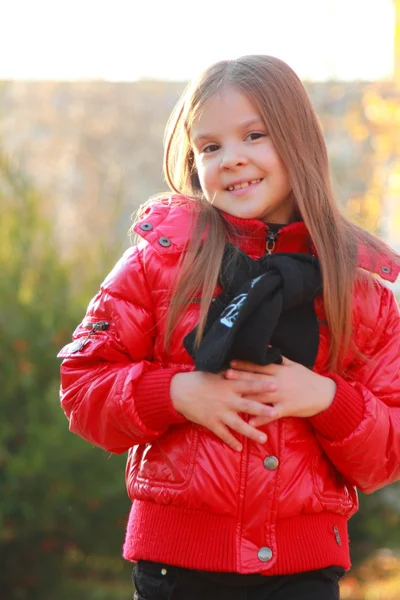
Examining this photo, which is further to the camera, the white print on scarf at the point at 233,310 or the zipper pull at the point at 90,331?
the zipper pull at the point at 90,331

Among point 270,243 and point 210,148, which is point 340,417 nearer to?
point 270,243

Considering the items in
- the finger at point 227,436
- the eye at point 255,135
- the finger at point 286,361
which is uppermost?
the eye at point 255,135

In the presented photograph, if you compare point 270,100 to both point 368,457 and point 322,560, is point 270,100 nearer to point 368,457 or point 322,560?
point 368,457

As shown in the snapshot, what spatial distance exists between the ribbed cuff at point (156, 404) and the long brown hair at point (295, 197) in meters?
0.13

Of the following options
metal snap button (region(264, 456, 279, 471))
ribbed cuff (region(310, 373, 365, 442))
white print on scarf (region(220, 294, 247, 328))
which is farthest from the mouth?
metal snap button (region(264, 456, 279, 471))

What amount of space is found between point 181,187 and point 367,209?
13.9ft

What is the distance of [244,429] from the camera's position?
7.47ft

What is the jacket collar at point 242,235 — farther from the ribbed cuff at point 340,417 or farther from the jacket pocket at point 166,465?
the jacket pocket at point 166,465

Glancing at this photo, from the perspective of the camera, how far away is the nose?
241 cm

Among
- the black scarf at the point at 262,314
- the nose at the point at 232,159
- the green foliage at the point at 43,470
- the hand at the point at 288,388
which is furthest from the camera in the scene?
the green foliage at the point at 43,470

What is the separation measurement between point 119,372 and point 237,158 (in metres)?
0.61

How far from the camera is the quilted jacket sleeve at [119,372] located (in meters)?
2.32

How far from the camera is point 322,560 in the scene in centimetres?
235

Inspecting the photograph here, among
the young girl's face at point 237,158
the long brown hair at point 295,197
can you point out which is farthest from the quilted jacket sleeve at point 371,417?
the young girl's face at point 237,158
